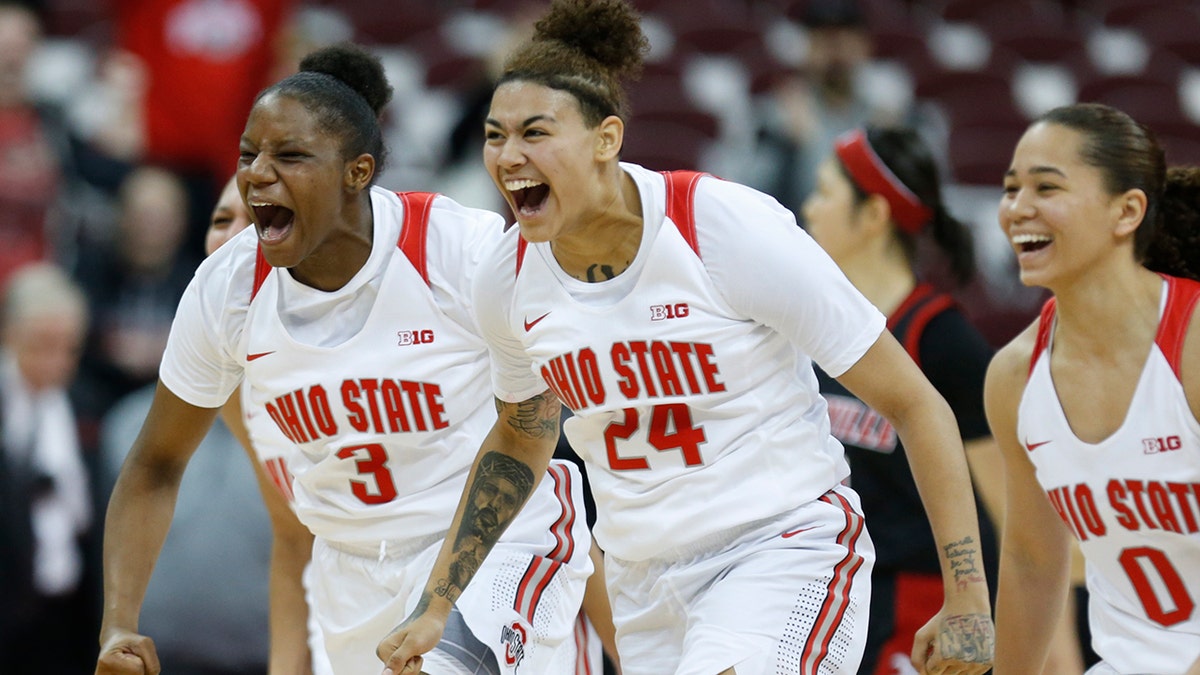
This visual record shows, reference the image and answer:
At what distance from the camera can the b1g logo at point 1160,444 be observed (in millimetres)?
3945

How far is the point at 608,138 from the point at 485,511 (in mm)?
961

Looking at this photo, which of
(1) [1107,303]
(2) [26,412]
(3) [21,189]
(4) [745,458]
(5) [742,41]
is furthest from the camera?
(5) [742,41]

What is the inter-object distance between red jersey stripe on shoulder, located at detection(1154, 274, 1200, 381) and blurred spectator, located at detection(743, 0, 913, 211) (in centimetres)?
343

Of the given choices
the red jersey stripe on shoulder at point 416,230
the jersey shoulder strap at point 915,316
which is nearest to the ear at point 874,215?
the jersey shoulder strap at point 915,316

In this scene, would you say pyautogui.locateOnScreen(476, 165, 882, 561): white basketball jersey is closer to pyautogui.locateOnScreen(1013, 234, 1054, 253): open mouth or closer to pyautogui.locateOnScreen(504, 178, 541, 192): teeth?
pyautogui.locateOnScreen(504, 178, 541, 192): teeth

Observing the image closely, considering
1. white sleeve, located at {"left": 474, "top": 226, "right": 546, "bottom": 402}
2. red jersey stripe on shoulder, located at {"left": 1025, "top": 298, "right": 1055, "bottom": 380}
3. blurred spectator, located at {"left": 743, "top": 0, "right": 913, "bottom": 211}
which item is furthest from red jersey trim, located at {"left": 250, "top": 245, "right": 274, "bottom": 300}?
blurred spectator, located at {"left": 743, "top": 0, "right": 913, "bottom": 211}

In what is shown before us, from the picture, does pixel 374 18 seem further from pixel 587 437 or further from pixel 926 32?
pixel 587 437

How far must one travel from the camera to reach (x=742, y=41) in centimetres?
1153

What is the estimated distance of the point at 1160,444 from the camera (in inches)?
156

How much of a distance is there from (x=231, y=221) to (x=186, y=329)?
2.73 ft

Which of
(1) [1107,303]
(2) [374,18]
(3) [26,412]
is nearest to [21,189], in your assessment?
(3) [26,412]

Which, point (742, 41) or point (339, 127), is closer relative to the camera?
point (339, 127)

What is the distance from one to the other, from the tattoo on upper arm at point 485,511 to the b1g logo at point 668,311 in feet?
1.95

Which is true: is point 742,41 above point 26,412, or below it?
above
